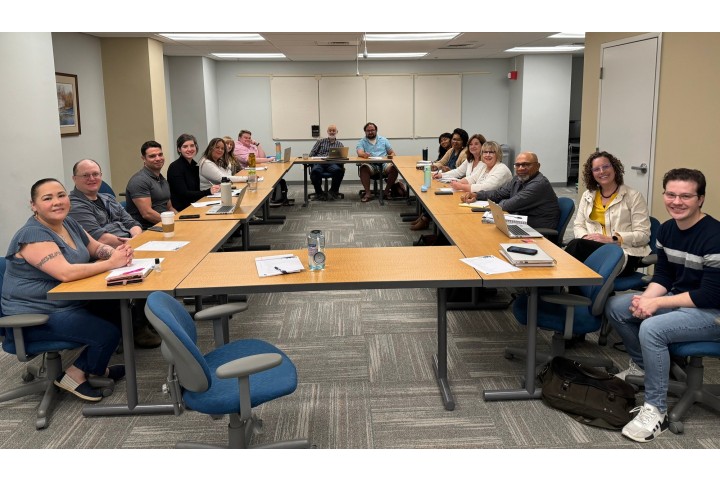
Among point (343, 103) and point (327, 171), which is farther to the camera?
point (343, 103)

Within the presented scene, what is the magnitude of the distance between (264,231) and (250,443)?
5087mm

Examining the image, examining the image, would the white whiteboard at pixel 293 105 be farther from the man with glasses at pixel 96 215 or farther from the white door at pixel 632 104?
the man with glasses at pixel 96 215

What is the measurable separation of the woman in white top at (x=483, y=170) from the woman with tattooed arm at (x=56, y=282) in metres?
3.62

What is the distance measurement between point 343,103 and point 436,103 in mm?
1839

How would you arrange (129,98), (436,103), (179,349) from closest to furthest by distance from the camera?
(179,349) < (129,98) < (436,103)

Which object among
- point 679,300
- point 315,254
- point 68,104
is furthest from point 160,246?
point 68,104

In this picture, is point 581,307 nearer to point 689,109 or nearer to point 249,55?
point 689,109

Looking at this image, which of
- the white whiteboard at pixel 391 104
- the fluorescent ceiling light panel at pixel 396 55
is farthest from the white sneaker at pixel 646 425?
the white whiteboard at pixel 391 104

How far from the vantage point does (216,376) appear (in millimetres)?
2344

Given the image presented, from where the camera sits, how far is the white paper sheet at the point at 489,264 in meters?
3.10

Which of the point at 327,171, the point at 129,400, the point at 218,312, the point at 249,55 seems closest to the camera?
the point at 218,312

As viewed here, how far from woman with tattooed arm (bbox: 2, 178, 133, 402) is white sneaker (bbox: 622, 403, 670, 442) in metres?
2.54

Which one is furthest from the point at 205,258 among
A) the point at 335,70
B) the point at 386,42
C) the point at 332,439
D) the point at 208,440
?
the point at 335,70

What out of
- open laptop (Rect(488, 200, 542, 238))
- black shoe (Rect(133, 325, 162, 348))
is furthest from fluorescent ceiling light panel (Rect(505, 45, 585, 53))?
black shoe (Rect(133, 325, 162, 348))
